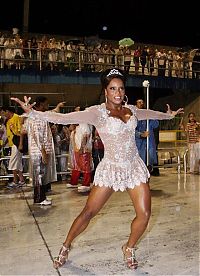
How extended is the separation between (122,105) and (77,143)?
392 centimetres

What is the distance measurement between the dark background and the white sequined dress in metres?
21.9

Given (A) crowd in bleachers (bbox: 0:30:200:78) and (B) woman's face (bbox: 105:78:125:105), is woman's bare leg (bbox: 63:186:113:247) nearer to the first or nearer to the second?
(B) woman's face (bbox: 105:78:125:105)

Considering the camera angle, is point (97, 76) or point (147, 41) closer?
point (97, 76)

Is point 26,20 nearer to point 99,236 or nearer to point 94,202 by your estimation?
point 99,236

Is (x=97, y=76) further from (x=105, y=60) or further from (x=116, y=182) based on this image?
(x=116, y=182)

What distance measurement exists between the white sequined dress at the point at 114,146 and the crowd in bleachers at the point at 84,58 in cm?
1096

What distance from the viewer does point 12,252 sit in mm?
4574

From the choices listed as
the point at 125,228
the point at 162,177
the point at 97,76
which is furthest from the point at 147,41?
the point at 125,228

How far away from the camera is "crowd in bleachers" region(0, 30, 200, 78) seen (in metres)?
15.2

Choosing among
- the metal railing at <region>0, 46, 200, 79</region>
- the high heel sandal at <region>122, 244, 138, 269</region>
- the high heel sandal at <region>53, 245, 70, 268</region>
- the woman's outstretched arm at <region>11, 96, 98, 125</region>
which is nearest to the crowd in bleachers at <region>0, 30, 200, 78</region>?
the metal railing at <region>0, 46, 200, 79</region>

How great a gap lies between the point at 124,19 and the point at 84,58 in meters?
12.1

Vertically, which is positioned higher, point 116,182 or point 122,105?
point 122,105

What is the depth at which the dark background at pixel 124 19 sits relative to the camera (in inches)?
1021

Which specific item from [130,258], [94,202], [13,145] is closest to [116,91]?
[94,202]
